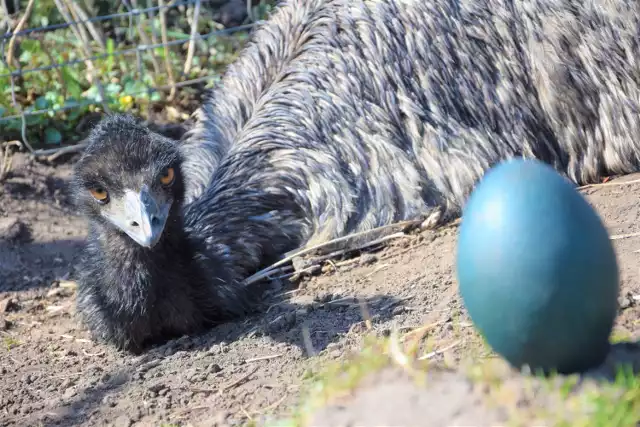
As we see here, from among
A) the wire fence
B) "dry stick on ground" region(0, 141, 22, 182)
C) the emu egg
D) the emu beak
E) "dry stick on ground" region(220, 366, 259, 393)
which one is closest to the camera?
the emu egg

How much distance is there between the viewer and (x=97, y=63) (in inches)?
287

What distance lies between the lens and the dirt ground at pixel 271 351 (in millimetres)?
2811

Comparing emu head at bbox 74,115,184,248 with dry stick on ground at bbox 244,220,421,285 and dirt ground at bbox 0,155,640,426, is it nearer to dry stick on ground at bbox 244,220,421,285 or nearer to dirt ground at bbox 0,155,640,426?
dirt ground at bbox 0,155,640,426

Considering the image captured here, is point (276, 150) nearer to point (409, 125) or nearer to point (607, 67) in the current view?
point (409, 125)

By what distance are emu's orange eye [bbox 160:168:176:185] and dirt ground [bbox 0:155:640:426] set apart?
646mm

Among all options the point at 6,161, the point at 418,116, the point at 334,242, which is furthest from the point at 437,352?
the point at 6,161

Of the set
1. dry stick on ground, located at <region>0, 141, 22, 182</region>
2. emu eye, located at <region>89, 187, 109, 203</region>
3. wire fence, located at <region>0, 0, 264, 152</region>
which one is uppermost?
→ wire fence, located at <region>0, 0, 264, 152</region>

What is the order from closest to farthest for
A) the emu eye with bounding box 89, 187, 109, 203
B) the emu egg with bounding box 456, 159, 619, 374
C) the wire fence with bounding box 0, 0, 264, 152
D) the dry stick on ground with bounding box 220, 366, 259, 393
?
1. the emu egg with bounding box 456, 159, 619, 374
2. the dry stick on ground with bounding box 220, 366, 259, 393
3. the emu eye with bounding box 89, 187, 109, 203
4. the wire fence with bounding box 0, 0, 264, 152

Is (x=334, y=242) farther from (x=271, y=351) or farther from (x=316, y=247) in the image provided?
(x=271, y=351)

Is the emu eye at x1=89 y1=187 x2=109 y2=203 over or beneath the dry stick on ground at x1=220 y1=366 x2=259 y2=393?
over

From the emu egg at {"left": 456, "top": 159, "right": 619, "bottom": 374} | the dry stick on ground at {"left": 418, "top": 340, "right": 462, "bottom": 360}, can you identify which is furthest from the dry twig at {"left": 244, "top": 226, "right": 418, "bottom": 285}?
the emu egg at {"left": 456, "top": 159, "right": 619, "bottom": 374}

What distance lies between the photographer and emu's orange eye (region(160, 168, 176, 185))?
4.13 meters

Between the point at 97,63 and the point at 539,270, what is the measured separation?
5.21m

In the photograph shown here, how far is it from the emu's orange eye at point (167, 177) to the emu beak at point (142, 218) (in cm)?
11
